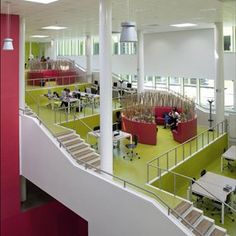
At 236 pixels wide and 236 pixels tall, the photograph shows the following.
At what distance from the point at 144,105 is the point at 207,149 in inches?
124

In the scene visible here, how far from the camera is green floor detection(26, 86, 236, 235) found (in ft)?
27.7

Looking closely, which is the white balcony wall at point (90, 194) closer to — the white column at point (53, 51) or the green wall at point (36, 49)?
the white column at point (53, 51)

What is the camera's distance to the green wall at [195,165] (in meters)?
9.56

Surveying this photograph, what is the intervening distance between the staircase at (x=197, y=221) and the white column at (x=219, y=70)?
7953 mm

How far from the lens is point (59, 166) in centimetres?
957

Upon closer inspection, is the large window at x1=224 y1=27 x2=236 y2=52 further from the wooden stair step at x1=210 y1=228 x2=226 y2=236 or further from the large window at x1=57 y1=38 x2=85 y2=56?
the large window at x1=57 y1=38 x2=85 y2=56

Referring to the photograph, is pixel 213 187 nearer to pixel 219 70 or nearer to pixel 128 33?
pixel 128 33

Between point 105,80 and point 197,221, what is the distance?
4166mm

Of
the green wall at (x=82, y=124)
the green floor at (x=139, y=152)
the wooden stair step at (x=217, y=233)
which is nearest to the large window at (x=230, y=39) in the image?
the green floor at (x=139, y=152)

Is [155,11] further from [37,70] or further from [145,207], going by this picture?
[37,70]

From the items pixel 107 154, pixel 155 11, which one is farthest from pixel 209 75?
pixel 107 154

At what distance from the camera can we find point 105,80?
326 inches

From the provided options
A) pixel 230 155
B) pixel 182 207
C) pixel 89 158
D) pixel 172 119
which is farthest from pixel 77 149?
pixel 230 155

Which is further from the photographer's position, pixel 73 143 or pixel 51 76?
pixel 51 76
